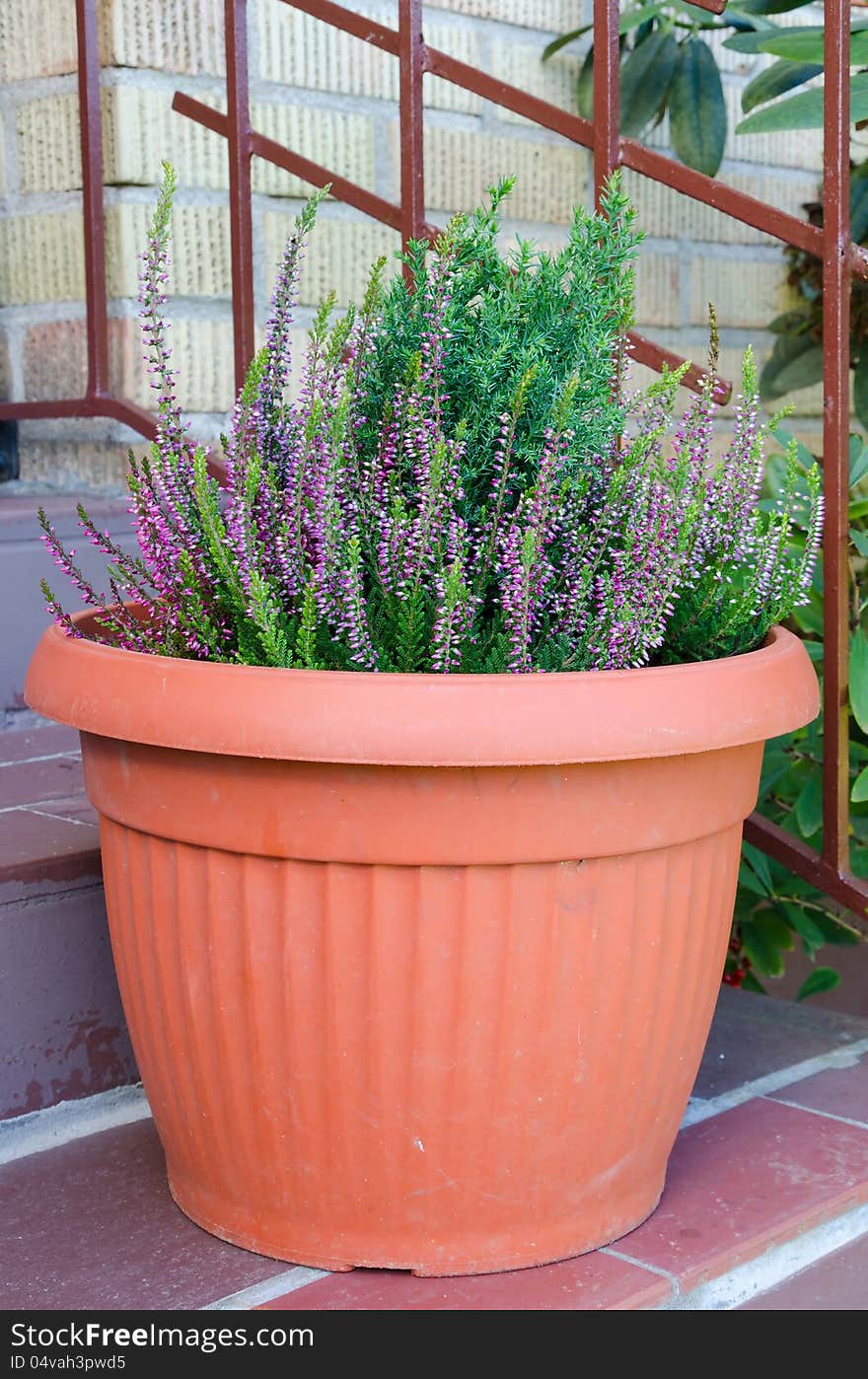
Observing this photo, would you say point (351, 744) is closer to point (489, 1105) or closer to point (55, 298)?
point (489, 1105)

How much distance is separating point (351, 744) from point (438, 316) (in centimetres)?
35

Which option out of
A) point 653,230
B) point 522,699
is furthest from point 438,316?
point 653,230

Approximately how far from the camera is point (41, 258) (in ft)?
7.53

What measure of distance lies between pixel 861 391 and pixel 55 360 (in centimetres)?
131

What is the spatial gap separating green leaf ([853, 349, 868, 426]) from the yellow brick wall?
59 centimetres

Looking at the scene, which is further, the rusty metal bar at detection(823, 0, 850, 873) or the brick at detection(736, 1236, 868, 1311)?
the rusty metal bar at detection(823, 0, 850, 873)

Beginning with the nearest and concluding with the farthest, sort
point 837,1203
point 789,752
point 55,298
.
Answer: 1. point 837,1203
2. point 789,752
3. point 55,298

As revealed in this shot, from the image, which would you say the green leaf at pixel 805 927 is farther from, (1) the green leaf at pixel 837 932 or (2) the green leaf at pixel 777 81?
(2) the green leaf at pixel 777 81

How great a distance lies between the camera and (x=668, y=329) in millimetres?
2820

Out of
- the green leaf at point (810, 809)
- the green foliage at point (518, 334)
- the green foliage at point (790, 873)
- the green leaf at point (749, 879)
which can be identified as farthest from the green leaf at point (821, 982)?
the green foliage at point (518, 334)

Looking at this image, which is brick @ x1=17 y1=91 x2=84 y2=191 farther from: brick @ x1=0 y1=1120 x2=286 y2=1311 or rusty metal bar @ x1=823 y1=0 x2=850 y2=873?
brick @ x1=0 y1=1120 x2=286 y2=1311

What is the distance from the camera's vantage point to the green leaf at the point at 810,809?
1687 mm

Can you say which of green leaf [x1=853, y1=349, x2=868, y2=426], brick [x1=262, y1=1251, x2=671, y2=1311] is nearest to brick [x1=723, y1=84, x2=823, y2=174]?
green leaf [x1=853, y1=349, x2=868, y2=426]

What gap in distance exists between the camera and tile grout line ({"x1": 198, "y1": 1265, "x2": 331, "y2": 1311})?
43.2 inches
